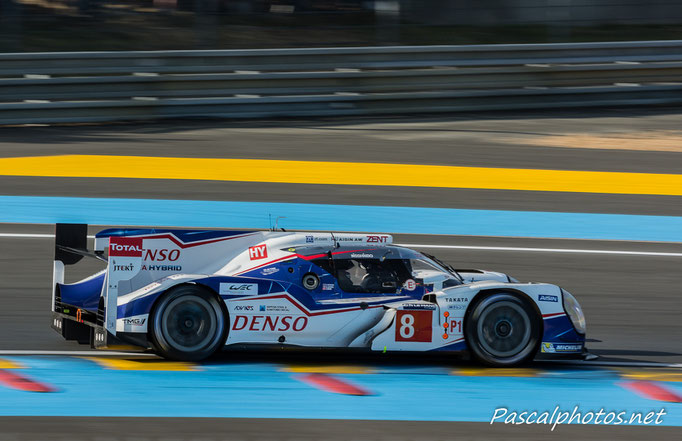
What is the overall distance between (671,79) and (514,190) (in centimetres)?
615

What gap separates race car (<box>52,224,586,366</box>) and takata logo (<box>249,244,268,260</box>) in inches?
0.4

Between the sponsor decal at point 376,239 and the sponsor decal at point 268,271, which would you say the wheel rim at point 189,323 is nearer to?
the sponsor decal at point 268,271

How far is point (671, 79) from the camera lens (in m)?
18.0

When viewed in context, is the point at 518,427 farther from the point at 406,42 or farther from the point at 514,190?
the point at 406,42

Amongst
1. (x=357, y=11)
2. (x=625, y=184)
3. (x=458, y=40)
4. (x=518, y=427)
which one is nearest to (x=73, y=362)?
(x=518, y=427)

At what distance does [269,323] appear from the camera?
7215 mm

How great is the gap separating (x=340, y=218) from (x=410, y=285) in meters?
4.31

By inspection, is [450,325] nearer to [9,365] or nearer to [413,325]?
[413,325]

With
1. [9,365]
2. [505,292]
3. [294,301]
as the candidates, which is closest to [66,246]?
[9,365]

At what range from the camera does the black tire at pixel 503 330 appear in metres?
7.37

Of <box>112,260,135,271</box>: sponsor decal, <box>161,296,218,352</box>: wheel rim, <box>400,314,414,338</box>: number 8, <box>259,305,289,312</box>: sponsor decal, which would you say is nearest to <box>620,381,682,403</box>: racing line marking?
<box>400,314,414,338</box>: number 8

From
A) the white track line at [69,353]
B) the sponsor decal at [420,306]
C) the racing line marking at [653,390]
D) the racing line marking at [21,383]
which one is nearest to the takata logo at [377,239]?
the sponsor decal at [420,306]

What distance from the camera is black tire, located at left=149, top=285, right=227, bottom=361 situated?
23.3 feet

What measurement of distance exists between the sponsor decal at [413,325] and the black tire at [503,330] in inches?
11.1
